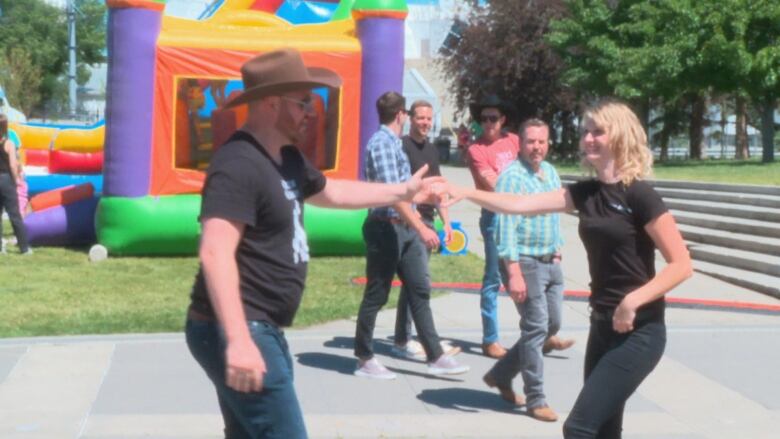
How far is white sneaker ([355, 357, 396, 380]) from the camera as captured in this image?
24.9 feet

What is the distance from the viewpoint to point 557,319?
714 centimetres

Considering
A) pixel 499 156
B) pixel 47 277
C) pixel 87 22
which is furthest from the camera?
pixel 87 22

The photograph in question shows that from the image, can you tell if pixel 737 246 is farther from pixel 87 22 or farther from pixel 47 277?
pixel 87 22

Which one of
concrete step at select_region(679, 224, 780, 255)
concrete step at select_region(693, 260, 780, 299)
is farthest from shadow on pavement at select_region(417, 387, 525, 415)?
concrete step at select_region(679, 224, 780, 255)

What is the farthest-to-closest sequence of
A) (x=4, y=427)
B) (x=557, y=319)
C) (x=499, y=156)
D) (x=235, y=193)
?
(x=499, y=156) < (x=557, y=319) < (x=4, y=427) < (x=235, y=193)

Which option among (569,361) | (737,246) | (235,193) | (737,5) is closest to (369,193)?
(235,193)

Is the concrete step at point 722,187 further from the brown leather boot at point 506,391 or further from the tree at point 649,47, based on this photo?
the tree at point 649,47

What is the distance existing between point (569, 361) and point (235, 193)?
16.3 ft

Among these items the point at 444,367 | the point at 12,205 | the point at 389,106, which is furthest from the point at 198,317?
the point at 12,205

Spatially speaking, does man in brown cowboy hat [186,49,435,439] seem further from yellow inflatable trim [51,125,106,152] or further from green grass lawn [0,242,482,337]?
yellow inflatable trim [51,125,106,152]

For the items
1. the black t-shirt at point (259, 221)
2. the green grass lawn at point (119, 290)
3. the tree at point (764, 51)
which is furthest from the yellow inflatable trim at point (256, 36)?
the tree at point (764, 51)

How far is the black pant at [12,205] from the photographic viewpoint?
14.5m

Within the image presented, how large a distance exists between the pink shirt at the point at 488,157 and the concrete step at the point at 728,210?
7.88 meters

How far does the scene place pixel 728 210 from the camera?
16016 millimetres
